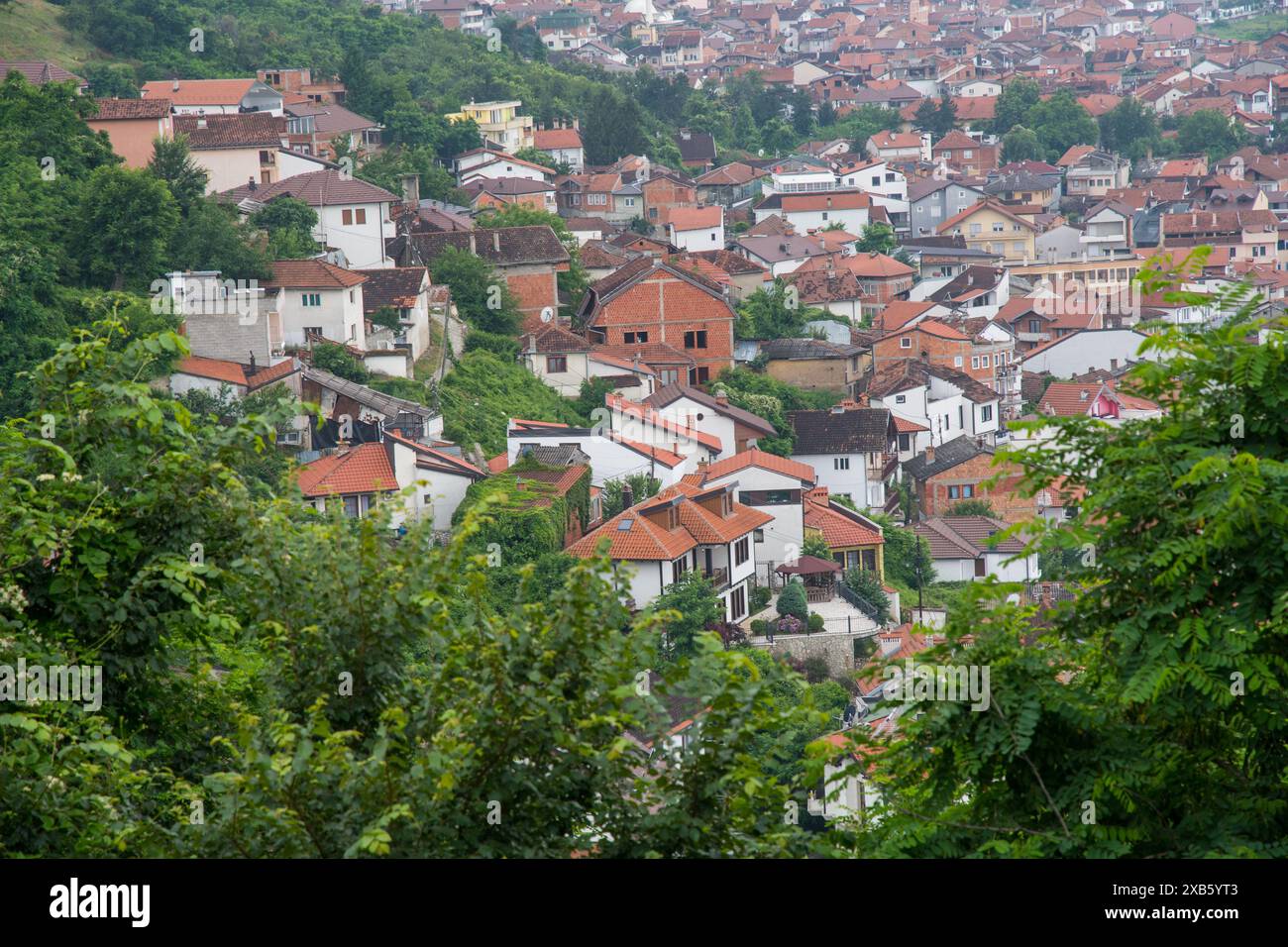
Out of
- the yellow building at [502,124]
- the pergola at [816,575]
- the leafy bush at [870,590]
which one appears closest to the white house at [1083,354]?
the leafy bush at [870,590]

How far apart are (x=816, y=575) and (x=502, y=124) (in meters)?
32.0

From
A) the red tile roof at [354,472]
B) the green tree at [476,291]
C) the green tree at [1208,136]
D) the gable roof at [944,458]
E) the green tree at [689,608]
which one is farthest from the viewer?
the green tree at [1208,136]

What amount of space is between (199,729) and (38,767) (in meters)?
1.33

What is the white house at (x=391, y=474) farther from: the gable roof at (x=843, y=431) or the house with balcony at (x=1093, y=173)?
the house with balcony at (x=1093, y=173)

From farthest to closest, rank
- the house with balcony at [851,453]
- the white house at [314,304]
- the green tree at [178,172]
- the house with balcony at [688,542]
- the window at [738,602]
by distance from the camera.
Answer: the house with balcony at [851,453], the green tree at [178,172], the white house at [314,304], the window at [738,602], the house with balcony at [688,542]

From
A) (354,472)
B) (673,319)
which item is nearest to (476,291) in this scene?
(673,319)

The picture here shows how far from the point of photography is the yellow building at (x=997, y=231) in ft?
178

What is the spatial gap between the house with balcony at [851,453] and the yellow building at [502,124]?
2298 centimetres

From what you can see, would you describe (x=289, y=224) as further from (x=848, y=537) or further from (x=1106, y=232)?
(x=1106, y=232)

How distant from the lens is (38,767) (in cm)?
526

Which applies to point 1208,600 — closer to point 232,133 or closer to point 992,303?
point 232,133

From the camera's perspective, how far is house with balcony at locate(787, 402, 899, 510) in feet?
101

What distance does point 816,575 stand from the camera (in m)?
24.5
